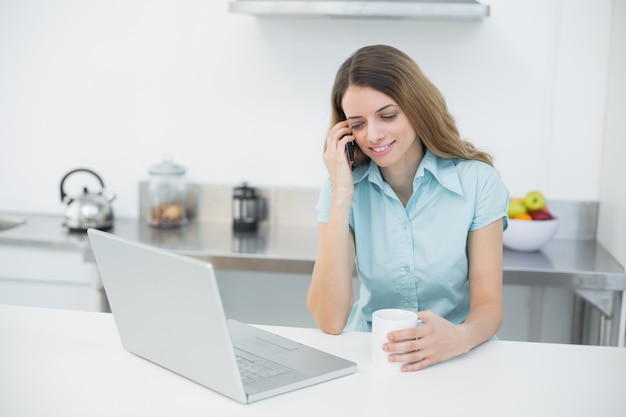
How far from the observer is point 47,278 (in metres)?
2.79

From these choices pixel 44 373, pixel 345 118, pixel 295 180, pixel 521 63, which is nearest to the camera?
pixel 44 373

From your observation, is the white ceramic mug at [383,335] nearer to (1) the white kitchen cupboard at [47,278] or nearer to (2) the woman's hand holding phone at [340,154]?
(2) the woman's hand holding phone at [340,154]

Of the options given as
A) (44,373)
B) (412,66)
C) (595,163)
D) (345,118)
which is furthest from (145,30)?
(44,373)

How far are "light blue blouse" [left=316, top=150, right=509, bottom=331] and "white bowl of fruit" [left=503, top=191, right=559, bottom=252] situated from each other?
77 cm

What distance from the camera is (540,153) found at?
2881mm

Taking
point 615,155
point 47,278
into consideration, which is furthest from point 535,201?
point 47,278

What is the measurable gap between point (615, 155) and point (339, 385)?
1762mm

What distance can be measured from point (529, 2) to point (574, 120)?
1.50ft

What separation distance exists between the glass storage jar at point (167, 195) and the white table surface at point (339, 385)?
1.44m

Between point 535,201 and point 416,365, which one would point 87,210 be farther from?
point 416,365

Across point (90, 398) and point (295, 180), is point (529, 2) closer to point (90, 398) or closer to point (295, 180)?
point (295, 180)

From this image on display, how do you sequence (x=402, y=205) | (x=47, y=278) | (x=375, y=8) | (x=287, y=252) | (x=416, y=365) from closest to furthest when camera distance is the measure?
(x=416, y=365), (x=402, y=205), (x=375, y=8), (x=287, y=252), (x=47, y=278)

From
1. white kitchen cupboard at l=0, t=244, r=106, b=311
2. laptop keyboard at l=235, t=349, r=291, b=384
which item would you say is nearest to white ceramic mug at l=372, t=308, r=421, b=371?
laptop keyboard at l=235, t=349, r=291, b=384

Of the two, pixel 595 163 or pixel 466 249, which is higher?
pixel 595 163
